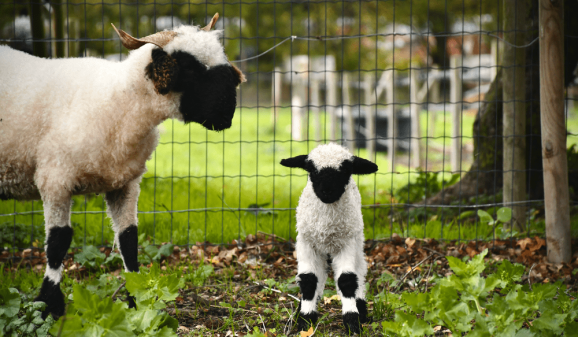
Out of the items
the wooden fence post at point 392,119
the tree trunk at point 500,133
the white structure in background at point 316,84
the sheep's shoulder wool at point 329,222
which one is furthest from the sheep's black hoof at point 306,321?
the white structure in background at point 316,84

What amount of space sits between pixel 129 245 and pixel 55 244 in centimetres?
48

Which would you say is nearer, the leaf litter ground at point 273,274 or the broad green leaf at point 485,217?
the leaf litter ground at point 273,274

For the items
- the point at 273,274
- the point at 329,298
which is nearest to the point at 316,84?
the point at 273,274

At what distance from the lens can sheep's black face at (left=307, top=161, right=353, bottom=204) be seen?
3.05 metres

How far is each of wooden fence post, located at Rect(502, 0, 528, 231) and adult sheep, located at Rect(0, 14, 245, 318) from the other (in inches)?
117

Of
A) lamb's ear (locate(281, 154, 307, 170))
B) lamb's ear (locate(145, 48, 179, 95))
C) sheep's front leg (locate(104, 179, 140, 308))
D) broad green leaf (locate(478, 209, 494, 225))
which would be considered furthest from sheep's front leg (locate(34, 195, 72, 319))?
broad green leaf (locate(478, 209, 494, 225))

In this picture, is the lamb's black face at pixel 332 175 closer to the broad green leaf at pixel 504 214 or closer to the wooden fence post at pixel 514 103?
the broad green leaf at pixel 504 214

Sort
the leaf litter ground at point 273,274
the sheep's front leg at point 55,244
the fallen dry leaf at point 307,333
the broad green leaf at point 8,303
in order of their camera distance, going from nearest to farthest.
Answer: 1. the broad green leaf at point 8,303
2. the fallen dry leaf at point 307,333
3. the sheep's front leg at point 55,244
4. the leaf litter ground at point 273,274

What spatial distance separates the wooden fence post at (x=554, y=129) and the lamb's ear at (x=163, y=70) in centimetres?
325

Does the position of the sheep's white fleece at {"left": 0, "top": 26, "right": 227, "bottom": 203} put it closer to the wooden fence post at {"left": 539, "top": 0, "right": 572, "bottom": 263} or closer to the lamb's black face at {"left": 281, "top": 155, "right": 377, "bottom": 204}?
the lamb's black face at {"left": 281, "top": 155, "right": 377, "bottom": 204}

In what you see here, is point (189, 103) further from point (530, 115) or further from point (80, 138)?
point (530, 115)

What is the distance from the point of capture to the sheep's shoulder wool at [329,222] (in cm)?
318

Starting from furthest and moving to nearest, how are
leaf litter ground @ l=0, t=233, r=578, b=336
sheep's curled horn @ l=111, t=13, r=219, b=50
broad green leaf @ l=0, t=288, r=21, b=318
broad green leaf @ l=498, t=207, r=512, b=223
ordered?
1. broad green leaf @ l=498, t=207, r=512, b=223
2. leaf litter ground @ l=0, t=233, r=578, b=336
3. sheep's curled horn @ l=111, t=13, r=219, b=50
4. broad green leaf @ l=0, t=288, r=21, b=318

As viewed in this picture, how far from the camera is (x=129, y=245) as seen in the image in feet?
11.2
